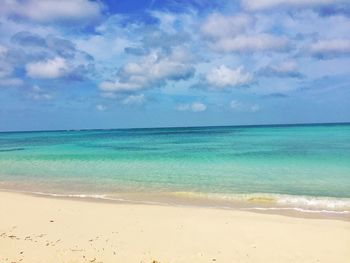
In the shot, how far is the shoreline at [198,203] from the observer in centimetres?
1250

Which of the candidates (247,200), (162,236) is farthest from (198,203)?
(162,236)

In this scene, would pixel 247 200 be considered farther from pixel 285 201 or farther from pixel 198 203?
pixel 198 203

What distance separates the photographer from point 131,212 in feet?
40.2

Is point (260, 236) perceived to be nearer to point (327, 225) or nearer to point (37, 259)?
point (327, 225)

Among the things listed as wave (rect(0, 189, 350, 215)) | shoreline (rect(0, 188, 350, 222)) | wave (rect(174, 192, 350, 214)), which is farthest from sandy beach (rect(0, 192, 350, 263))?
wave (rect(174, 192, 350, 214))

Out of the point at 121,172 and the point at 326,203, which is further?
the point at 121,172

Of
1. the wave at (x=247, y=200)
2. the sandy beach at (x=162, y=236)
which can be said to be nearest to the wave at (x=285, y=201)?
the wave at (x=247, y=200)

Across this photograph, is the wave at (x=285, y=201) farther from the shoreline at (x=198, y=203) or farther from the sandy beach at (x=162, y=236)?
the sandy beach at (x=162, y=236)

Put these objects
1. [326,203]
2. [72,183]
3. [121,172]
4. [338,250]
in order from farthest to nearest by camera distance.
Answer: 1. [121,172]
2. [72,183]
3. [326,203]
4. [338,250]

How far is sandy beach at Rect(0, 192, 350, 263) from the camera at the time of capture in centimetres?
814

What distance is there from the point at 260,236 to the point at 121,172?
15062mm

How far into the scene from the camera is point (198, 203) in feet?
47.9

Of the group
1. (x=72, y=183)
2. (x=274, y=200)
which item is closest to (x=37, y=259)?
(x=274, y=200)

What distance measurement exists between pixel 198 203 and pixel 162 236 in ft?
17.0
